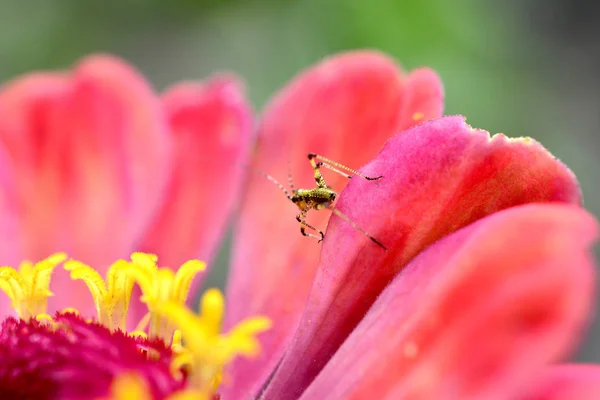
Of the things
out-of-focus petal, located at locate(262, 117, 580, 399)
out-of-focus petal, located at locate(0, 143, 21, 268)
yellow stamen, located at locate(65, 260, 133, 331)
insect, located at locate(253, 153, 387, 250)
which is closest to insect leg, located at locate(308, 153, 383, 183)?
insect, located at locate(253, 153, 387, 250)

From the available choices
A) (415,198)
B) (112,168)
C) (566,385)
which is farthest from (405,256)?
(112,168)

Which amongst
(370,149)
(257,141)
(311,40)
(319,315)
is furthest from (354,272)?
(311,40)

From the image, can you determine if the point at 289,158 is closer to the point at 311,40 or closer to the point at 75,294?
the point at 75,294

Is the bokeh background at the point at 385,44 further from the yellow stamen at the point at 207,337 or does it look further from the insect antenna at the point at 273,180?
the yellow stamen at the point at 207,337

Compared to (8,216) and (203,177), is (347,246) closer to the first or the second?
(203,177)

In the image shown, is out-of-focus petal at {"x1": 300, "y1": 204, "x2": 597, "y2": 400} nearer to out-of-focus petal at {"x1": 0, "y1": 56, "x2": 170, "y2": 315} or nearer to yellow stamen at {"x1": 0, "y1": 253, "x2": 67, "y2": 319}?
yellow stamen at {"x1": 0, "y1": 253, "x2": 67, "y2": 319}
